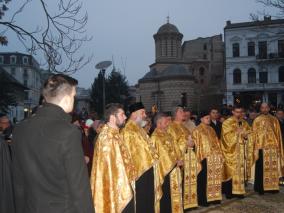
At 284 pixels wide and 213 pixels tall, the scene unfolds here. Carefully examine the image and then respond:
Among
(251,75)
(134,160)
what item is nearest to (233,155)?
(134,160)

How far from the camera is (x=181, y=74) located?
53.9m

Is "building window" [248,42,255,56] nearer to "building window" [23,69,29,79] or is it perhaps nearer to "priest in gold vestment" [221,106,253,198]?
"priest in gold vestment" [221,106,253,198]

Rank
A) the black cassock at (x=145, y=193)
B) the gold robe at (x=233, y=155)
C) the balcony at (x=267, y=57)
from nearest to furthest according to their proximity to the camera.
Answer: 1. the black cassock at (x=145, y=193)
2. the gold robe at (x=233, y=155)
3. the balcony at (x=267, y=57)

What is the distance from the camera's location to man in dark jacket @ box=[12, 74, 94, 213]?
8.35 ft

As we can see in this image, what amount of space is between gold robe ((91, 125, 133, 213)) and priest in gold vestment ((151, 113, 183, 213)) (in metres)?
1.59

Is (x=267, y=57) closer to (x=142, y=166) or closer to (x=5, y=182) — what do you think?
(x=142, y=166)

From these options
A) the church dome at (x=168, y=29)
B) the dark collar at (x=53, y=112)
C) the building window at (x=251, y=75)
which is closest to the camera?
the dark collar at (x=53, y=112)

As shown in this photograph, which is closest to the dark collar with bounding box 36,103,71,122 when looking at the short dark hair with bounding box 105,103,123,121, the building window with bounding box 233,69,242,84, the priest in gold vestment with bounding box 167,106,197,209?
the short dark hair with bounding box 105,103,123,121

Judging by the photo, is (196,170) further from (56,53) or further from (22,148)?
(22,148)

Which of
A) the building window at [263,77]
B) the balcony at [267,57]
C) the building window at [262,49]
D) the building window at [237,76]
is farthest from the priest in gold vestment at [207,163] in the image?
the building window at [237,76]

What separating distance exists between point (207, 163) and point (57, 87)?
5930 millimetres

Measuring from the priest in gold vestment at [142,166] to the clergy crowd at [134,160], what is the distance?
14 millimetres

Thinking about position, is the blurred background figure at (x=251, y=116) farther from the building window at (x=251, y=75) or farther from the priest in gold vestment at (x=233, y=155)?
the building window at (x=251, y=75)

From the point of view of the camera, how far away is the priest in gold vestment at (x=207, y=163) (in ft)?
26.4
